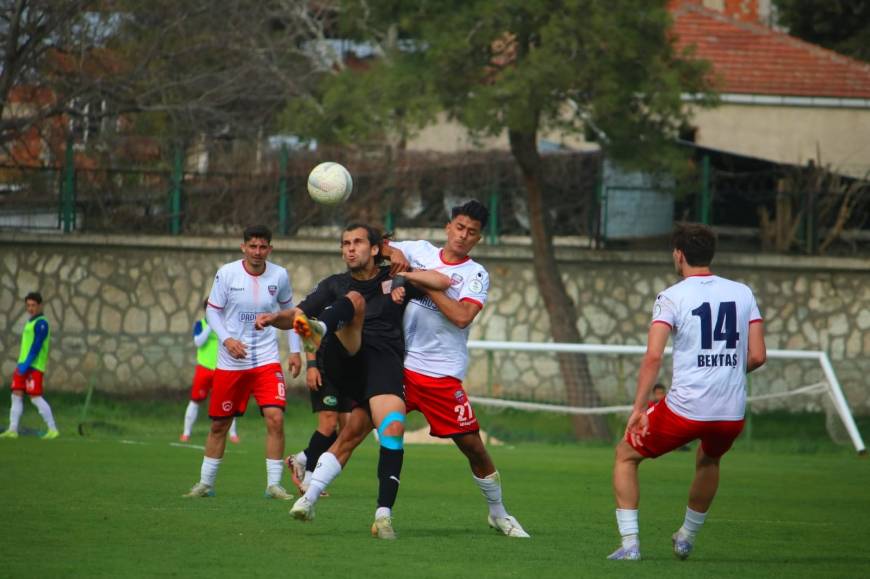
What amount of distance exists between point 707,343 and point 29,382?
42.6 feet

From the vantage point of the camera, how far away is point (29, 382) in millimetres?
19000

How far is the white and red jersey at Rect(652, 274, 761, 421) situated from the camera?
8.12 meters

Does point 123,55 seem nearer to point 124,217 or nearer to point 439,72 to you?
point 124,217

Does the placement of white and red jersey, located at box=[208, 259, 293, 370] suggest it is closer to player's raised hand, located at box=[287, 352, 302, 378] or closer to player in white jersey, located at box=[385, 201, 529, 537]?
player's raised hand, located at box=[287, 352, 302, 378]

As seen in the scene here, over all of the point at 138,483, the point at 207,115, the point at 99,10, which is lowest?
the point at 138,483

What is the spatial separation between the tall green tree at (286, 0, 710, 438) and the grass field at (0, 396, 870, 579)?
575 cm

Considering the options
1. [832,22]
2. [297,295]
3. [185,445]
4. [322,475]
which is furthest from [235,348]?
[832,22]

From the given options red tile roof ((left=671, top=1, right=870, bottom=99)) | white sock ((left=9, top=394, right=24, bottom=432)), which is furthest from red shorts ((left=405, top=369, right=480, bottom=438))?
red tile roof ((left=671, top=1, right=870, bottom=99))

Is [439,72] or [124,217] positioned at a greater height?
[439,72]

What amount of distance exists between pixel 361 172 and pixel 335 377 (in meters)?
16.2

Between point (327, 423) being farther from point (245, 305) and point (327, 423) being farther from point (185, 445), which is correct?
point (185, 445)

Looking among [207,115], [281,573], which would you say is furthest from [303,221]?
[281,573]

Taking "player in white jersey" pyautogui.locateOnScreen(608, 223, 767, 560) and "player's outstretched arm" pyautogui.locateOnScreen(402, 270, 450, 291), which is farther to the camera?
"player's outstretched arm" pyautogui.locateOnScreen(402, 270, 450, 291)

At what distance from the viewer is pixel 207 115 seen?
26656 millimetres
